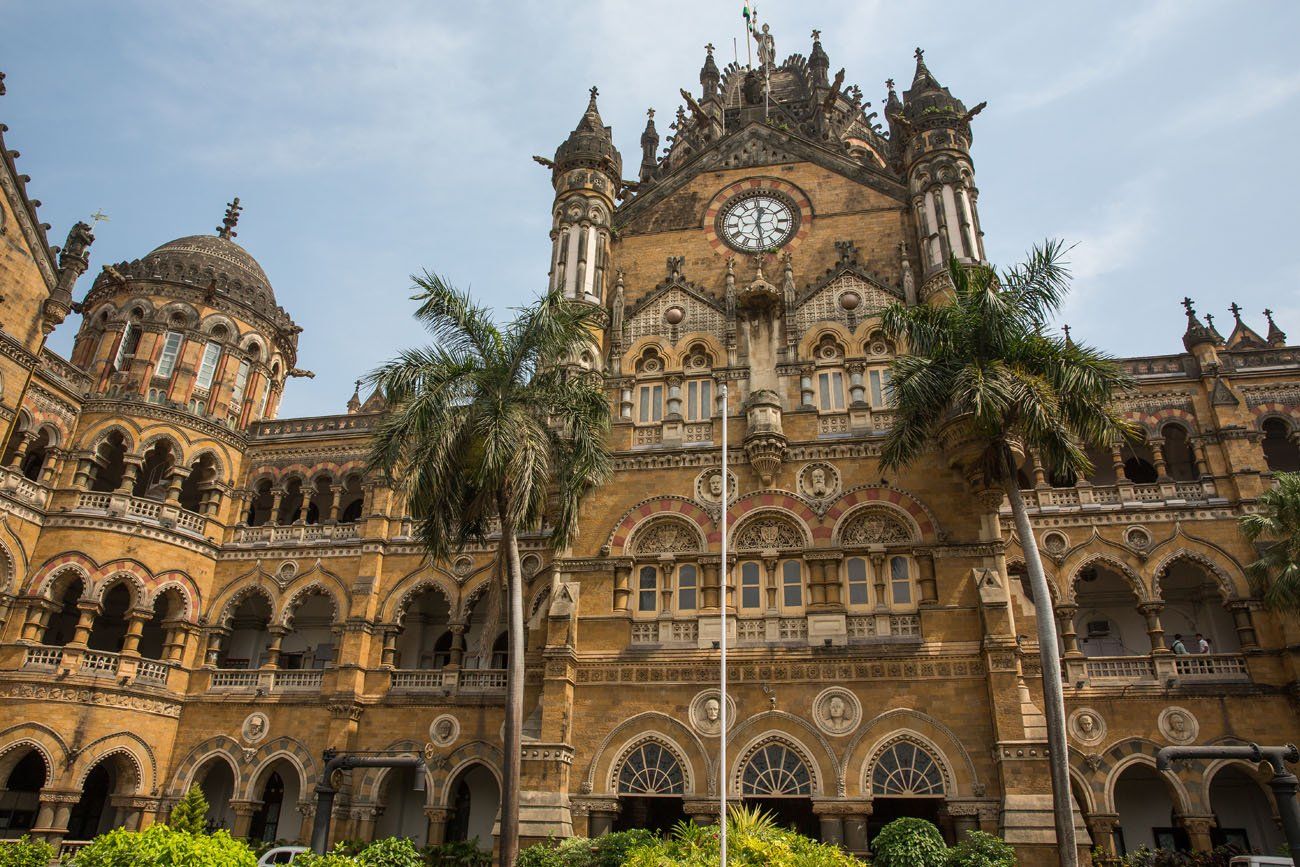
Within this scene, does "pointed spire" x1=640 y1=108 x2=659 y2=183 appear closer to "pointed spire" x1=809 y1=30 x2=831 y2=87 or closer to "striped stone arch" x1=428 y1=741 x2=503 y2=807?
"pointed spire" x1=809 y1=30 x2=831 y2=87

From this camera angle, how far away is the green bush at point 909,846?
20219mm

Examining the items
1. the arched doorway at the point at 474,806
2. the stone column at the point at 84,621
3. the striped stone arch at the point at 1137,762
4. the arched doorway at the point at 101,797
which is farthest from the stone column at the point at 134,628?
the striped stone arch at the point at 1137,762

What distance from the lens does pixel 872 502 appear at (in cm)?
2672

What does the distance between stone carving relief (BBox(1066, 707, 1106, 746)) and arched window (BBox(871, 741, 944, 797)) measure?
6.15 m

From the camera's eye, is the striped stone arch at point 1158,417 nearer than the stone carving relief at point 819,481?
No

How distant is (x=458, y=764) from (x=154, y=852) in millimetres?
13114

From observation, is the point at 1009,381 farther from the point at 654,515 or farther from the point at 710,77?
the point at 710,77

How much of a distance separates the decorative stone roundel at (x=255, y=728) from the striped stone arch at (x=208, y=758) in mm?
372

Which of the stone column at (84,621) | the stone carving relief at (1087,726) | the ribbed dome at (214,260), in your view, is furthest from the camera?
the ribbed dome at (214,260)

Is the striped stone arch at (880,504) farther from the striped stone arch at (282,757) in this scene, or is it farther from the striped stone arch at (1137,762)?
the striped stone arch at (282,757)

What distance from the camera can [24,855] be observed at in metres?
22.4

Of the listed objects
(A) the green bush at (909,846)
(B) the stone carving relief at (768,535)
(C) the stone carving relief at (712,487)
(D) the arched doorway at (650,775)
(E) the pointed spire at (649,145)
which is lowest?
(A) the green bush at (909,846)

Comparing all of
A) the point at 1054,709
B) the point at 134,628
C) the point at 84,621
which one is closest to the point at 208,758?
the point at 134,628

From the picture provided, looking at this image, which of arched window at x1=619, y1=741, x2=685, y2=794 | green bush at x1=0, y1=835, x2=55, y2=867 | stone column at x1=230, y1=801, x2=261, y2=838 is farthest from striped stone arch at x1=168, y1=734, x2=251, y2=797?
arched window at x1=619, y1=741, x2=685, y2=794
